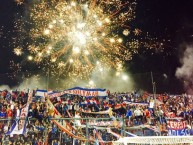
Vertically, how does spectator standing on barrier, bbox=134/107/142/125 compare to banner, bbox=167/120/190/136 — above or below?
above

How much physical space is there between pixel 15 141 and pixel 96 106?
5.80m

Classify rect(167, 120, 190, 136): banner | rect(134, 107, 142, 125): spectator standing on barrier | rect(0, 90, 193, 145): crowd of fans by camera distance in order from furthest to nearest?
rect(134, 107, 142, 125): spectator standing on barrier
rect(167, 120, 190, 136): banner
rect(0, 90, 193, 145): crowd of fans

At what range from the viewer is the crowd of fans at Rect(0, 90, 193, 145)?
42.3 ft

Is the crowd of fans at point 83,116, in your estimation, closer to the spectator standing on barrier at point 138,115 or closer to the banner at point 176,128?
the spectator standing on barrier at point 138,115

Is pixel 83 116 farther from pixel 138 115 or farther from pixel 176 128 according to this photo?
pixel 176 128

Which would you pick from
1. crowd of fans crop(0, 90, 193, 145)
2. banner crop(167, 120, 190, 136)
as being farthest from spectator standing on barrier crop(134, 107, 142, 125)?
banner crop(167, 120, 190, 136)

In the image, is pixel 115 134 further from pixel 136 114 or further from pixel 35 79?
pixel 35 79

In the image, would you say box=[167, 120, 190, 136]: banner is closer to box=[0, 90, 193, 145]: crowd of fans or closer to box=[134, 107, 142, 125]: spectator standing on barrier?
box=[0, 90, 193, 145]: crowd of fans

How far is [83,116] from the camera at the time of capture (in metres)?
16.7

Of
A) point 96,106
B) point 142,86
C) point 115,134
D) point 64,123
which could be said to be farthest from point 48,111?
point 142,86

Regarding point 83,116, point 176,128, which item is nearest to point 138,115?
point 83,116

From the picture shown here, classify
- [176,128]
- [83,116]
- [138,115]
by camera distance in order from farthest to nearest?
[138,115] < [83,116] < [176,128]

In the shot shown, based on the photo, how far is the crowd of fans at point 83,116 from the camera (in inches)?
508

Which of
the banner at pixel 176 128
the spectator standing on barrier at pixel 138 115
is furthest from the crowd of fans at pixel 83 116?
the banner at pixel 176 128
